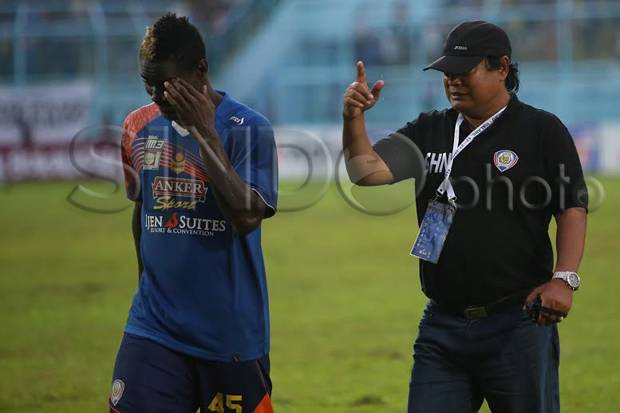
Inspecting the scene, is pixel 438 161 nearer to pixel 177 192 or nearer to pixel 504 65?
pixel 504 65

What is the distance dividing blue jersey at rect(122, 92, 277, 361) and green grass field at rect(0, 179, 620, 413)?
10.8ft

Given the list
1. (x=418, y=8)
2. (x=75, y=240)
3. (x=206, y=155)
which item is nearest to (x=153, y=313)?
(x=206, y=155)

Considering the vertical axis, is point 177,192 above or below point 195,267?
above

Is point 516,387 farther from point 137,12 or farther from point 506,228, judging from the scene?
point 137,12

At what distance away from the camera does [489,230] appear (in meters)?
4.57

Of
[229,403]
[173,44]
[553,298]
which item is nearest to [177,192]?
[173,44]

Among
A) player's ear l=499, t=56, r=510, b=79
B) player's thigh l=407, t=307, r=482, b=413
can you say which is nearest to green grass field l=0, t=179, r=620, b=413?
player's thigh l=407, t=307, r=482, b=413

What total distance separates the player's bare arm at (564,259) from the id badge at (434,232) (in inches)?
17.3

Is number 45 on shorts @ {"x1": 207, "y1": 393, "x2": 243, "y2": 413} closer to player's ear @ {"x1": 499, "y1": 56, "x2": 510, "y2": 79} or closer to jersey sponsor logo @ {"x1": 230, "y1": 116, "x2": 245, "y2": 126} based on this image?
jersey sponsor logo @ {"x1": 230, "y1": 116, "x2": 245, "y2": 126}

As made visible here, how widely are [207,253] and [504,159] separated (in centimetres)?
130

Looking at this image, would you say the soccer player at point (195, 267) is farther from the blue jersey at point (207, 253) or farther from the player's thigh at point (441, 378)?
the player's thigh at point (441, 378)

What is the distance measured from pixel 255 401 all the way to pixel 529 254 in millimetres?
1300

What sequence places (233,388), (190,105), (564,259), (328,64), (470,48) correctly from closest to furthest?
(190,105) → (233,388) → (564,259) → (470,48) → (328,64)

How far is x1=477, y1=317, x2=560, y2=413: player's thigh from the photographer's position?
178 inches
